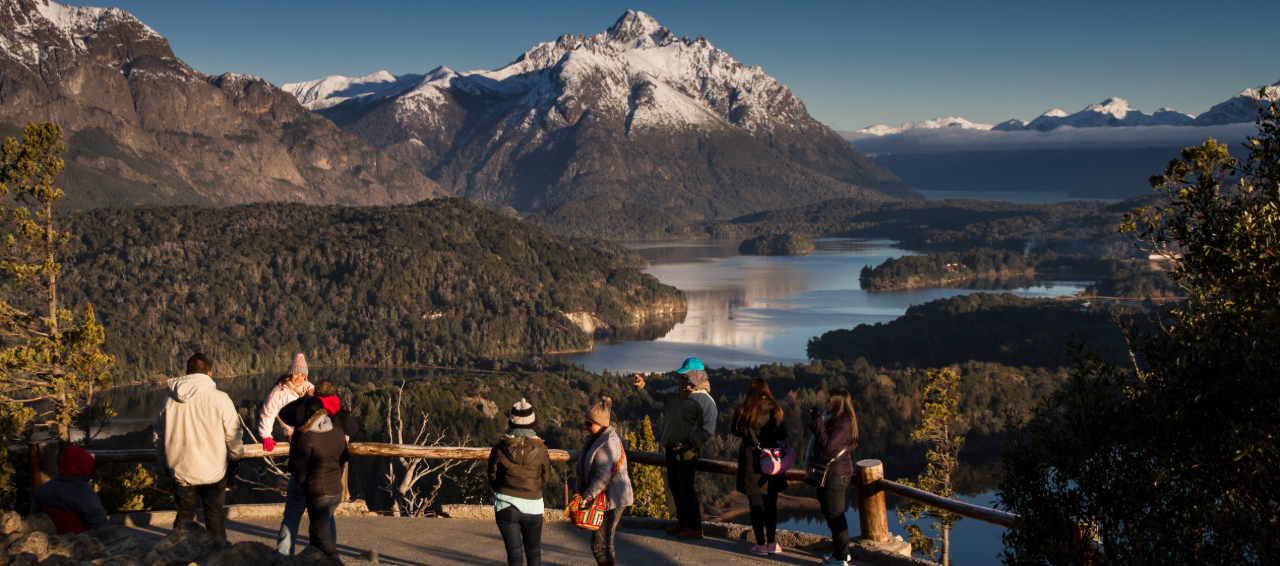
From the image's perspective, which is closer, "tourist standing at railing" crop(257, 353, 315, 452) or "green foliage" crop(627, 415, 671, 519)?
"tourist standing at railing" crop(257, 353, 315, 452)

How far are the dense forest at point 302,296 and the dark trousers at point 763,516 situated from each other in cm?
13533

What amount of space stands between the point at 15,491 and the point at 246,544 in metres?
4.63

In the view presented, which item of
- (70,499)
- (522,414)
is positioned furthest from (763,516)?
(70,499)

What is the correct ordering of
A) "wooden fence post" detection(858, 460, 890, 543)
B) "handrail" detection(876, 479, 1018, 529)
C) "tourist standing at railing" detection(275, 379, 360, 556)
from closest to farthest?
"handrail" detection(876, 479, 1018, 529) < "tourist standing at railing" detection(275, 379, 360, 556) < "wooden fence post" detection(858, 460, 890, 543)

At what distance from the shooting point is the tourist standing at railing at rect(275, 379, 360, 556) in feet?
28.3

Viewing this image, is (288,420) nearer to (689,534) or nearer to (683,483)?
(683,483)

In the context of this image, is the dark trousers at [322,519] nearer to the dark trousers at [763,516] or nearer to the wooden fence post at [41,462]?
the wooden fence post at [41,462]

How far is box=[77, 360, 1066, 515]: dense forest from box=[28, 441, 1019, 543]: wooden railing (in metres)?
46.9

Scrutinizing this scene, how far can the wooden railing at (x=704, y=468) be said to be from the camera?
29.0 feet

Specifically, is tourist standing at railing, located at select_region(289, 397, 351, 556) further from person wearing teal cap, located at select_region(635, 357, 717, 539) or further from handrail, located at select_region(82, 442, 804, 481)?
person wearing teal cap, located at select_region(635, 357, 717, 539)

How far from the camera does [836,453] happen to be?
9164 millimetres

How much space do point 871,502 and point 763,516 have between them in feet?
3.81

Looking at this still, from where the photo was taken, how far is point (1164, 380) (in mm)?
6297

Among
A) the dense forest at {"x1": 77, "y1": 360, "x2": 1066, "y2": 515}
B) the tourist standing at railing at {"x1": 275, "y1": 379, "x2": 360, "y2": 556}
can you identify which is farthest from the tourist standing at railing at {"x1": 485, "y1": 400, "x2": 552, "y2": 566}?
the dense forest at {"x1": 77, "y1": 360, "x2": 1066, "y2": 515}
